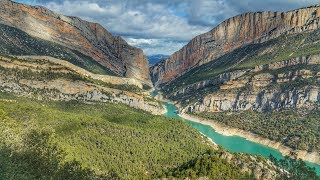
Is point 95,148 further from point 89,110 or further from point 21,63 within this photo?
point 21,63

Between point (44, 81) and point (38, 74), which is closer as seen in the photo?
point (44, 81)

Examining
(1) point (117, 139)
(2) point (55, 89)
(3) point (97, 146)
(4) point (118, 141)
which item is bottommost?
(3) point (97, 146)

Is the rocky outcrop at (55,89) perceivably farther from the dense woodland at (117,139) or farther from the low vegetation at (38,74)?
the dense woodland at (117,139)

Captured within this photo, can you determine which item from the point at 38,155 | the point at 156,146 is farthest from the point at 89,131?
the point at 38,155

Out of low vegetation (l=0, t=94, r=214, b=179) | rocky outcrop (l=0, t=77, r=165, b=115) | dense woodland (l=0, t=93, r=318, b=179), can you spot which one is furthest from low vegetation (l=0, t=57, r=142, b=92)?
low vegetation (l=0, t=94, r=214, b=179)

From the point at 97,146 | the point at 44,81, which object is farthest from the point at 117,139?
the point at 44,81

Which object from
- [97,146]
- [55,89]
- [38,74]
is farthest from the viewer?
[38,74]

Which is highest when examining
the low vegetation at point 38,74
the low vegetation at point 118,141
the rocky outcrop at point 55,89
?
the low vegetation at point 38,74

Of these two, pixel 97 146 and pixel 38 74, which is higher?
pixel 38 74

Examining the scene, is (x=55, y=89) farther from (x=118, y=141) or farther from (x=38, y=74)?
(x=118, y=141)

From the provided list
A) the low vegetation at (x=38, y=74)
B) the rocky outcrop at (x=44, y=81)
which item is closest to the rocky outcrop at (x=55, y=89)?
the rocky outcrop at (x=44, y=81)

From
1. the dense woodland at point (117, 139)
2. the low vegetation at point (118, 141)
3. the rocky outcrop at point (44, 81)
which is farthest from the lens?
the rocky outcrop at point (44, 81)
